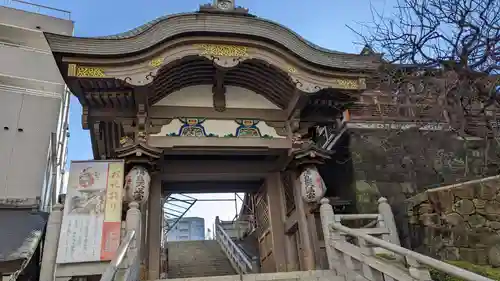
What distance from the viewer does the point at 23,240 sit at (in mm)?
6941

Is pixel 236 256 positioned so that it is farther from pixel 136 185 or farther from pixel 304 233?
pixel 136 185

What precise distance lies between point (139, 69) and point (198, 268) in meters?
7.67

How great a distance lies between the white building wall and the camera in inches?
396

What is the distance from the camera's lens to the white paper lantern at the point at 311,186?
7062 mm

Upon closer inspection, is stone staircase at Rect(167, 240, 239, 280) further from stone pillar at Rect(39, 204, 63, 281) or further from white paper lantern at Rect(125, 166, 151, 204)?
stone pillar at Rect(39, 204, 63, 281)

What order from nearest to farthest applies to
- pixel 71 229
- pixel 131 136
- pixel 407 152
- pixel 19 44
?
pixel 71 229
pixel 131 136
pixel 407 152
pixel 19 44

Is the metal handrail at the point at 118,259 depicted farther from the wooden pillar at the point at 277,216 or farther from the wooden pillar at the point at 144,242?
the wooden pillar at the point at 277,216

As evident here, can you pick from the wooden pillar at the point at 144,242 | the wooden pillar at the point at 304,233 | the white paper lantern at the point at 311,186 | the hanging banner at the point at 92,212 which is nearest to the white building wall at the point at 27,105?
the wooden pillar at the point at 144,242

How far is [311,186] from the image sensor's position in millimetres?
7129

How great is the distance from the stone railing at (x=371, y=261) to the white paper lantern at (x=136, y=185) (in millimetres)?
2989

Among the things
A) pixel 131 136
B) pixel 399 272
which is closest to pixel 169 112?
pixel 131 136

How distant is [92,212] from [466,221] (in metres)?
6.20

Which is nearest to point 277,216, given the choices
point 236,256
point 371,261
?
point 371,261

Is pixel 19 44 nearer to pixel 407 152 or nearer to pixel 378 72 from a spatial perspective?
pixel 378 72
